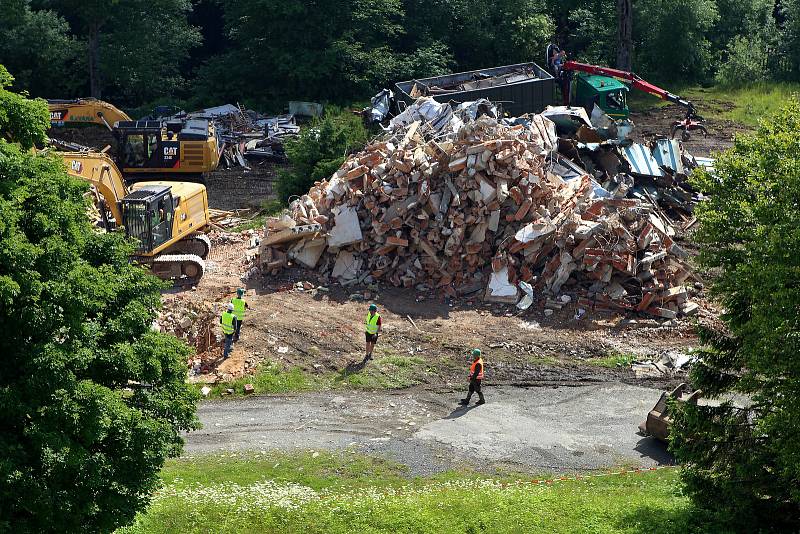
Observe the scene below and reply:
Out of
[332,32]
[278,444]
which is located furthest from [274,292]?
[332,32]

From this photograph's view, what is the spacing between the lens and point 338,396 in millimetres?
19344

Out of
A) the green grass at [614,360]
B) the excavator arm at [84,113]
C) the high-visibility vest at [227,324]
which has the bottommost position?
the green grass at [614,360]

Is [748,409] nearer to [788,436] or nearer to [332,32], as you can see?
[788,436]

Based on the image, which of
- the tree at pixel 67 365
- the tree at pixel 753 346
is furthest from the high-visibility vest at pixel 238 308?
the tree at pixel 753 346

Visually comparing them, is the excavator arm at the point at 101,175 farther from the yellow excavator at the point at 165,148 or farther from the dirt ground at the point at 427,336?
the yellow excavator at the point at 165,148

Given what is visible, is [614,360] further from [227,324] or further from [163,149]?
[163,149]

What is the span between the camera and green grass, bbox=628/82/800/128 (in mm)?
40375

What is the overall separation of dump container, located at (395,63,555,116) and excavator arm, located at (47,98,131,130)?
10152 mm

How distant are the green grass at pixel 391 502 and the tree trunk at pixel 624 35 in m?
29.0

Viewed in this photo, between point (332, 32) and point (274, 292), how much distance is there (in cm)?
2071

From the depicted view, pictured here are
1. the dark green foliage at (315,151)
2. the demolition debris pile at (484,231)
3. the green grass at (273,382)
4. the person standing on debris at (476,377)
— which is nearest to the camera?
the person standing on debris at (476,377)

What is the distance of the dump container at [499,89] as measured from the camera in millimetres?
30984

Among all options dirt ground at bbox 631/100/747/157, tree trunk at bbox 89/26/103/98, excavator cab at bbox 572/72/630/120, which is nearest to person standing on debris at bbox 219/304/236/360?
excavator cab at bbox 572/72/630/120

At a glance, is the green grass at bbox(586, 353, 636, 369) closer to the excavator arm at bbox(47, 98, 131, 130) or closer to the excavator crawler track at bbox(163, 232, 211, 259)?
the excavator crawler track at bbox(163, 232, 211, 259)
